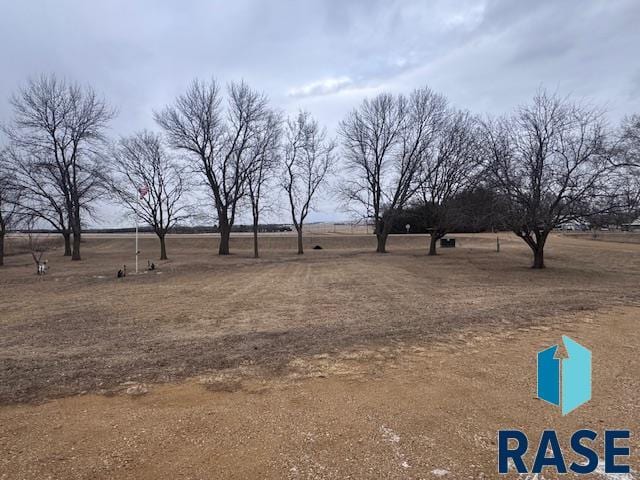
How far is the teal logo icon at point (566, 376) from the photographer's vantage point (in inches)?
154

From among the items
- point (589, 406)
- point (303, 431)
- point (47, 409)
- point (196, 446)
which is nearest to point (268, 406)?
point (303, 431)

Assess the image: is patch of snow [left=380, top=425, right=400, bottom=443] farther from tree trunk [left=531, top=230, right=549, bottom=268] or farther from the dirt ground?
tree trunk [left=531, top=230, right=549, bottom=268]

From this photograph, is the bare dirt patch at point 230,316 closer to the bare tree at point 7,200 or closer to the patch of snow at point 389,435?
the patch of snow at point 389,435

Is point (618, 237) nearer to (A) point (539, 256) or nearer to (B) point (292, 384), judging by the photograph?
(A) point (539, 256)

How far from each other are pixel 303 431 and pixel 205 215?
→ 29.9 metres

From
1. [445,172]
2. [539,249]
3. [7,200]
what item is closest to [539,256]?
[539,249]

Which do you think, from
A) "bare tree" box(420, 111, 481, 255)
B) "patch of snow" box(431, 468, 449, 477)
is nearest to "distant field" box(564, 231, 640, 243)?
"bare tree" box(420, 111, 481, 255)

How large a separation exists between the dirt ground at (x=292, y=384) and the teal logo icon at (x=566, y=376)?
0.13 meters

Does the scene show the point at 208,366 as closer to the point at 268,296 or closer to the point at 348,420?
the point at 348,420

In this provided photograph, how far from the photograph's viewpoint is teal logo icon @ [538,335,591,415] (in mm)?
3912

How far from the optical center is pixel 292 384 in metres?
4.39

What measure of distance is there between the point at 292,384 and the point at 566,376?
3396mm

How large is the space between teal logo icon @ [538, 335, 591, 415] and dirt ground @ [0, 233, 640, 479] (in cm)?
13

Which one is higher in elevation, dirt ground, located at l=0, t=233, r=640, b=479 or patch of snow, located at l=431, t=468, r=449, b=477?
patch of snow, located at l=431, t=468, r=449, b=477
